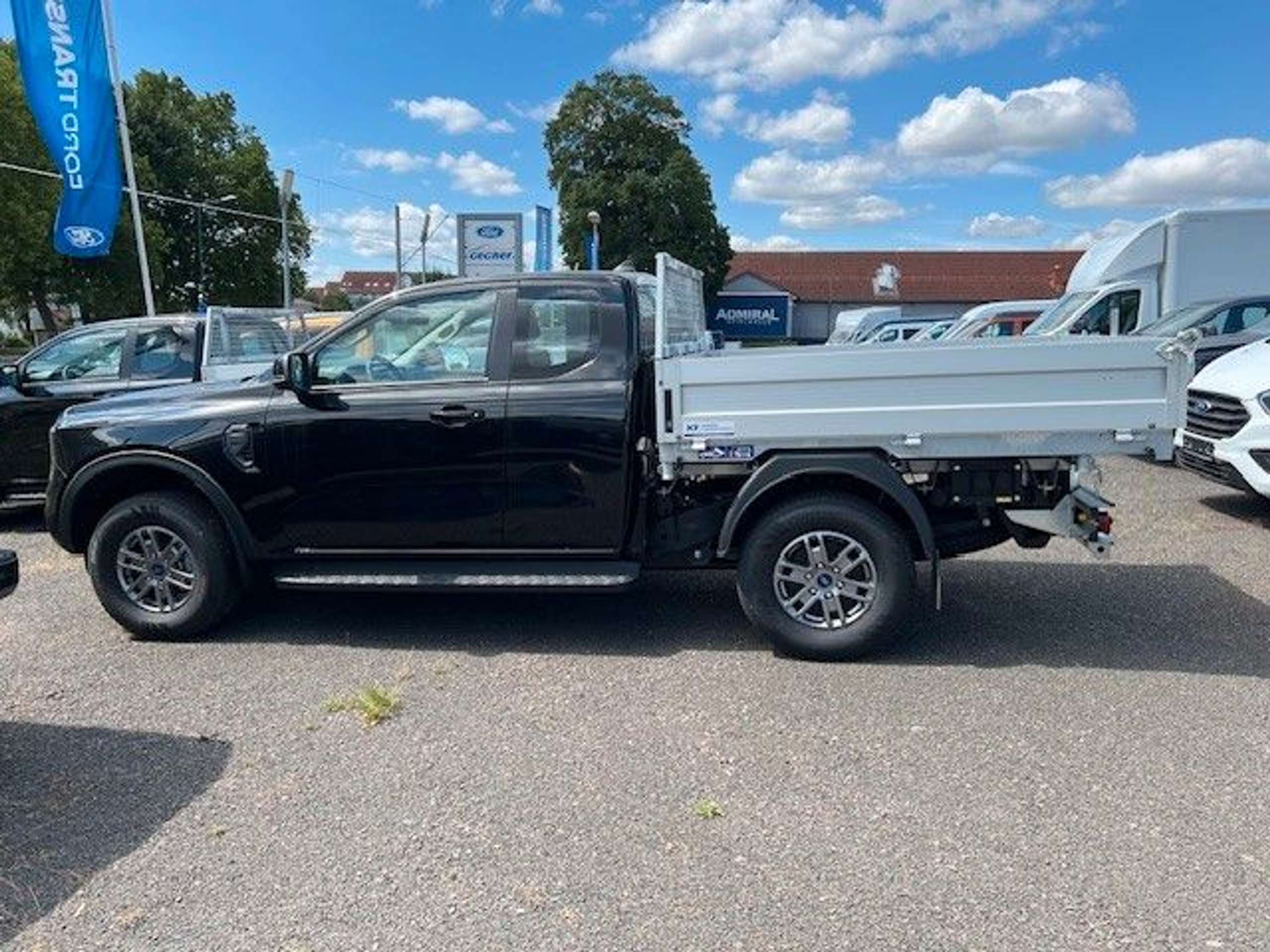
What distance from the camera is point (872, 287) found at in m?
64.6

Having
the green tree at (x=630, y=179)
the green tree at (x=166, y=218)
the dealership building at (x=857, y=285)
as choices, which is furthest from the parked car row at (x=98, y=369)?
the dealership building at (x=857, y=285)

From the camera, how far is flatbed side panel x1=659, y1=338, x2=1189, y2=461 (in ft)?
14.6

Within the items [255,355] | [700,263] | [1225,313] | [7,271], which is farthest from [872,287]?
[255,355]

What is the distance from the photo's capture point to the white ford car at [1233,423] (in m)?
6.95

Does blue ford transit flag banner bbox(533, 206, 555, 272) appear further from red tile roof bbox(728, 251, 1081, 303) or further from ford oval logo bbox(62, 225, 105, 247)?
red tile roof bbox(728, 251, 1081, 303)

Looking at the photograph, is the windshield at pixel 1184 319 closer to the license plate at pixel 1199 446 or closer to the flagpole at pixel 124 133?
the license plate at pixel 1199 446

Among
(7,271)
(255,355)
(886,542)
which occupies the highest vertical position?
(7,271)

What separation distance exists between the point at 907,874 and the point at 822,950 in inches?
19.5

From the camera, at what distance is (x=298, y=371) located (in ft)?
16.7

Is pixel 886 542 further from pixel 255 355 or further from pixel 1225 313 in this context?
pixel 1225 313

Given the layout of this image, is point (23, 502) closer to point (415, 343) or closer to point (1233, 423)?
point (415, 343)

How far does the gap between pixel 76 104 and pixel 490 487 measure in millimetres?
12366

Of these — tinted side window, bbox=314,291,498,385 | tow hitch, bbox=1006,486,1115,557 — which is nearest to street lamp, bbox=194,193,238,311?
tinted side window, bbox=314,291,498,385

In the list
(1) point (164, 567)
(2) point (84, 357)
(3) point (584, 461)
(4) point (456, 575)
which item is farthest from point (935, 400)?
(2) point (84, 357)
